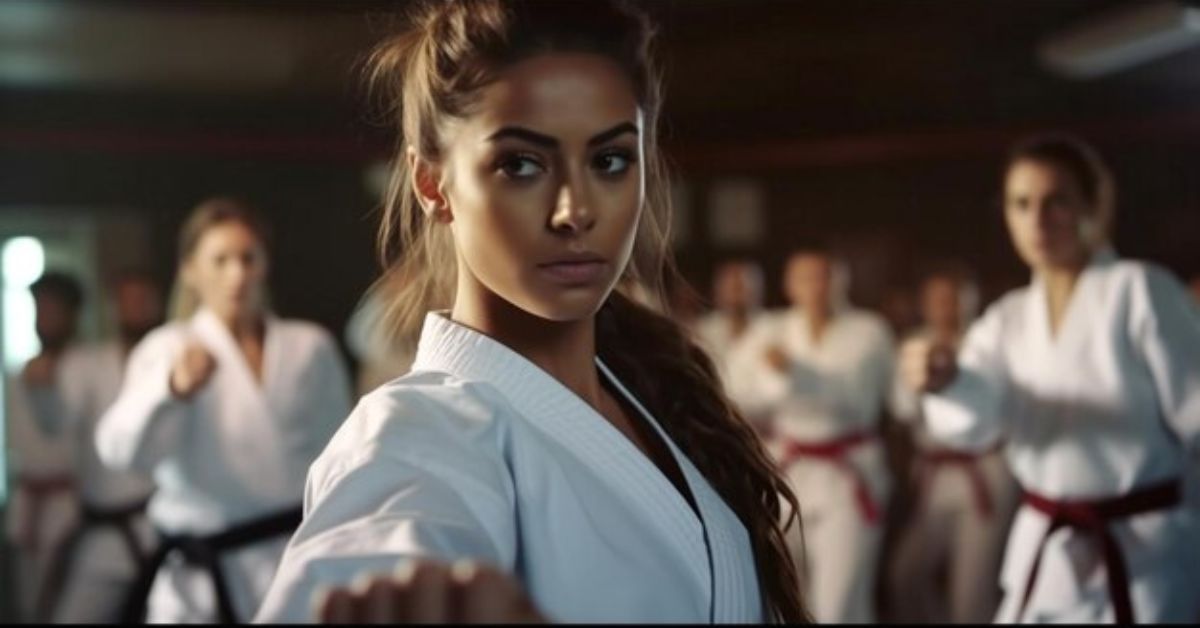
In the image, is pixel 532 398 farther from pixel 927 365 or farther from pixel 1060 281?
pixel 1060 281

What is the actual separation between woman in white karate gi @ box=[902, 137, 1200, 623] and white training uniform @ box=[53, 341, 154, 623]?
105 inches

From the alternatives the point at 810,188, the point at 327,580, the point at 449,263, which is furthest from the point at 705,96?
the point at 327,580

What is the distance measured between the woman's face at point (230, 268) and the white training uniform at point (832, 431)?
6.48ft

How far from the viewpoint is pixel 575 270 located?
113 cm

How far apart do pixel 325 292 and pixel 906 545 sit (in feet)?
10.7

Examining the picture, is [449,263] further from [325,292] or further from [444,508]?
[325,292]

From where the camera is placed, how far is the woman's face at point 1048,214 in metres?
3.07

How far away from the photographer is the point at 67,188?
746cm

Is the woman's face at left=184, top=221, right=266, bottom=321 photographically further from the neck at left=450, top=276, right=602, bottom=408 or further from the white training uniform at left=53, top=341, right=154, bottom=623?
the neck at left=450, top=276, right=602, bottom=408

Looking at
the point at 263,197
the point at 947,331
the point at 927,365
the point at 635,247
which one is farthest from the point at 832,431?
the point at 635,247

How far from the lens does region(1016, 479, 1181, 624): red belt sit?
2918 mm

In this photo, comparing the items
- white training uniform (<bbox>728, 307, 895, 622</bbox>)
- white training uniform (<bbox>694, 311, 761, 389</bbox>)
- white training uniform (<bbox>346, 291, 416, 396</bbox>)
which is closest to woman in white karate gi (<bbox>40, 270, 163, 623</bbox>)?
white training uniform (<bbox>346, 291, 416, 396</bbox>)

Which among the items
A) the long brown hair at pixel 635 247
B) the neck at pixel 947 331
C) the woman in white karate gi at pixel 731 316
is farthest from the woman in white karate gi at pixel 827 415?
the long brown hair at pixel 635 247

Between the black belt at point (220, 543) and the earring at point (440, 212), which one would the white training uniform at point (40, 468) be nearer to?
the black belt at point (220, 543)
